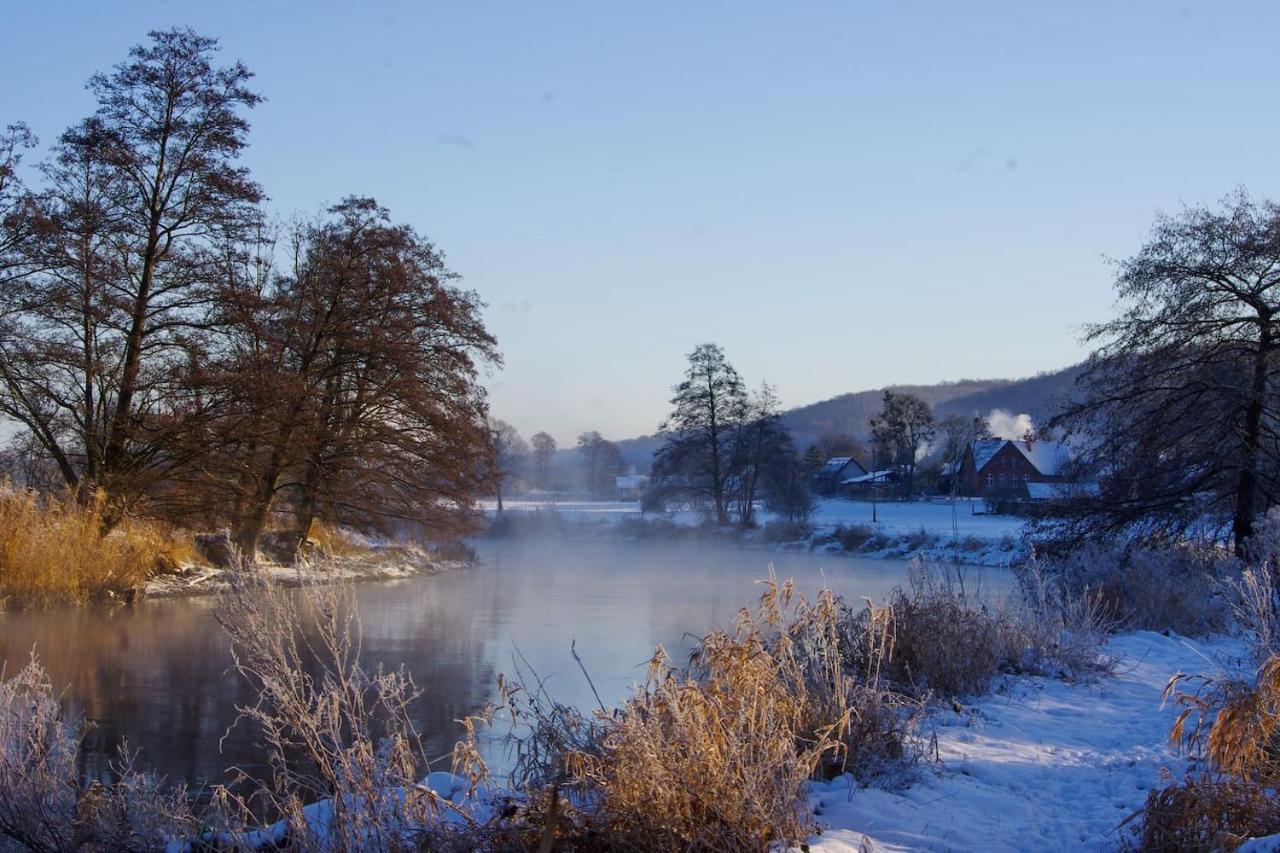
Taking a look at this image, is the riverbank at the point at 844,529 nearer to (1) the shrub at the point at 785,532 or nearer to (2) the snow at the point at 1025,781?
(1) the shrub at the point at 785,532

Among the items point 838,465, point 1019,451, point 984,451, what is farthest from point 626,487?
point 1019,451

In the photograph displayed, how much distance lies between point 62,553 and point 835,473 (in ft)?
216

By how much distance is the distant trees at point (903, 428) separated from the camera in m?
77.6

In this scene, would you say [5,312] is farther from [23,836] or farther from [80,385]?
[23,836]

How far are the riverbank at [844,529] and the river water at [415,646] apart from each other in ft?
28.6

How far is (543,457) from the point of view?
148750mm

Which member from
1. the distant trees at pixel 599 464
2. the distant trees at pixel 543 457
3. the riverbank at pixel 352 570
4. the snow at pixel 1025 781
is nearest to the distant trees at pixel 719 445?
the riverbank at pixel 352 570

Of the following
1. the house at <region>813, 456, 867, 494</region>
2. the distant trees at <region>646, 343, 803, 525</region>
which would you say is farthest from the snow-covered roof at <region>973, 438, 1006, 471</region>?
the distant trees at <region>646, 343, 803, 525</region>

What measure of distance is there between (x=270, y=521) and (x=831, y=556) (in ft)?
68.8

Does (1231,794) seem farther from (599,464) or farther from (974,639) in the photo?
(599,464)

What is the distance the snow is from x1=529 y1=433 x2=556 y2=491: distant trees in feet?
450

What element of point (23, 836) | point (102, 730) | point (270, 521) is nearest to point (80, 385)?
point (270, 521)

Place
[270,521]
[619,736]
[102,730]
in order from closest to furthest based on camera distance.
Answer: [619,736] → [102,730] → [270,521]

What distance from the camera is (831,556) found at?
129ft
